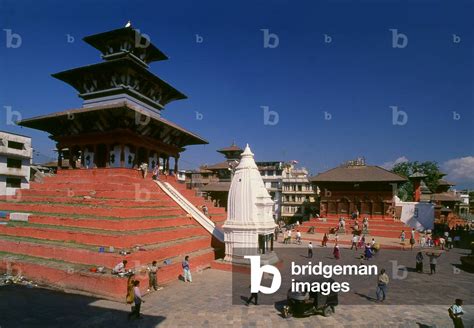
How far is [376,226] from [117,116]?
27815 millimetres

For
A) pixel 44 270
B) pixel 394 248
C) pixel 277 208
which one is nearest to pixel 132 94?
pixel 44 270

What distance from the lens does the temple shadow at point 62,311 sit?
8703 millimetres

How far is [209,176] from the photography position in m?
62.7

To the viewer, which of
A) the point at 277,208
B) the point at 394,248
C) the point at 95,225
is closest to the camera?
the point at 95,225

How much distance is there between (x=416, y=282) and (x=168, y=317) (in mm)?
11526

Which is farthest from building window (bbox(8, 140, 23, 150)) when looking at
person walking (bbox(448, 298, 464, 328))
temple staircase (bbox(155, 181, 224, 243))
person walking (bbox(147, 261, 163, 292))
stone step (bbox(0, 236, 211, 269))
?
person walking (bbox(448, 298, 464, 328))

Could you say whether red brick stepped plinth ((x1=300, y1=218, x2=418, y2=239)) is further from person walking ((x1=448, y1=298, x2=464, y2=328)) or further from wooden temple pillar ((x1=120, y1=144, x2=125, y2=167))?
person walking ((x1=448, y1=298, x2=464, y2=328))

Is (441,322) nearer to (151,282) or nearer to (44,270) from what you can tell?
(151,282)

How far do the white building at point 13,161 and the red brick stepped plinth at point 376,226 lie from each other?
36482 millimetres

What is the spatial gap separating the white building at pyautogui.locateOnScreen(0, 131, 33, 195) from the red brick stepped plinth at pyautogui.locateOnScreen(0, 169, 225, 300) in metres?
23.7

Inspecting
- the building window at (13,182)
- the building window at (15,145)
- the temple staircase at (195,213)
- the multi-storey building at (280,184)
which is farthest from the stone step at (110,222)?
the multi-storey building at (280,184)

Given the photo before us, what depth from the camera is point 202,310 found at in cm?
968

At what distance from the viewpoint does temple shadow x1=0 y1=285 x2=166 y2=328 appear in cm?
870

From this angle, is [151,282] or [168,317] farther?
[151,282]
